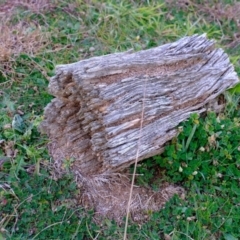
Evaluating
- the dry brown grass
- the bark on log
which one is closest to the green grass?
the bark on log

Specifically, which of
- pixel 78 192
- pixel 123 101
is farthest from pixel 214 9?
pixel 78 192

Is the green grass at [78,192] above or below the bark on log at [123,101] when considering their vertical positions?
below

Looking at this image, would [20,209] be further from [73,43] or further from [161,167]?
[73,43]

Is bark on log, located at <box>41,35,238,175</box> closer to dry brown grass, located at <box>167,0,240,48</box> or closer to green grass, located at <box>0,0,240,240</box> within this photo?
green grass, located at <box>0,0,240,240</box>

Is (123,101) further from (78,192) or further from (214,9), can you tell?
(214,9)

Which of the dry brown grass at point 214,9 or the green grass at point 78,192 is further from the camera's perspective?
the dry brown grass at point 214,9

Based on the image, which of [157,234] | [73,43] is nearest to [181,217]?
[157,234]

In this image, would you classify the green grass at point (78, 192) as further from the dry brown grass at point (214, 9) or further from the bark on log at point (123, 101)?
the dry brown grass at point (214, 9)

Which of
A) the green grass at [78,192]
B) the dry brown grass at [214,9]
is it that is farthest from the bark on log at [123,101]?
the dry brown grass at [214,9]
